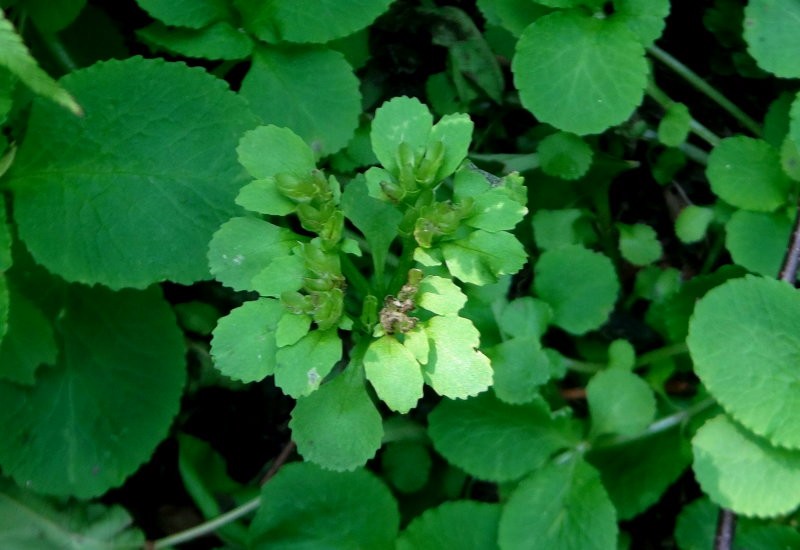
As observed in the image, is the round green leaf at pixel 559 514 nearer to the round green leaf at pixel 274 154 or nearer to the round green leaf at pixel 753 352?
the round green leaf at pixel 753 352

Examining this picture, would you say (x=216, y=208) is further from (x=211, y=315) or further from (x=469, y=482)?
(x=469, y=482)

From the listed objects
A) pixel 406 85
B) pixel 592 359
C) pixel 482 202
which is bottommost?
pixel 592 359

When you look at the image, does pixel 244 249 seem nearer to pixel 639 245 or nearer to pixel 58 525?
pixel 58 525

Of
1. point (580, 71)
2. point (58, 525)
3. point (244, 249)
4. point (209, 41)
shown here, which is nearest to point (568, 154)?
point (580, 71)

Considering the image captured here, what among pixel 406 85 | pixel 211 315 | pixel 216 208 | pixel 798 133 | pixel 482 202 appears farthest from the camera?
pixel 406 85

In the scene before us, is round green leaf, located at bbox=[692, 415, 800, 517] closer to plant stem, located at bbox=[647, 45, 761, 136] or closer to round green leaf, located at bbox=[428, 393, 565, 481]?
round green leaf, located at bbox=[428, 393, 565, 481]

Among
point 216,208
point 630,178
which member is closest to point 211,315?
point 216,208
